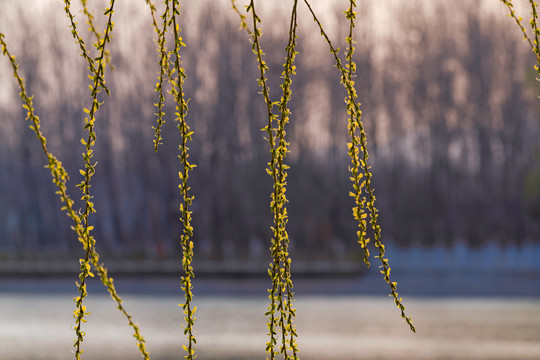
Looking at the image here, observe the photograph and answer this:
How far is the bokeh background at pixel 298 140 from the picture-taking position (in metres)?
29.0

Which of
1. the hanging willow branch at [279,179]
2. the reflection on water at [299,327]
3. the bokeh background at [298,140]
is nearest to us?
the hanging willow branch at [279,179]

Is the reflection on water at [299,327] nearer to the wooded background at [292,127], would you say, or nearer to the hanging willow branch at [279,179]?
the wooded background at [292,127]

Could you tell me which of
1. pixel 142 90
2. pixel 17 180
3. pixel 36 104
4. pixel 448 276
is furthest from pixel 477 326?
pixel 17 180

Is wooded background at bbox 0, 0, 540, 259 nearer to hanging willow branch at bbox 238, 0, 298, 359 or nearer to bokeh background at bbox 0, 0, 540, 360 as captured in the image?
bokeh background at bbox 0, 0, 540, 360

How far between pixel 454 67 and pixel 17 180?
16.5m

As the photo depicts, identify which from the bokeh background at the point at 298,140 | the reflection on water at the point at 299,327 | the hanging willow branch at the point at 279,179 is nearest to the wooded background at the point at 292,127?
the bokeh background at the point at 298,140

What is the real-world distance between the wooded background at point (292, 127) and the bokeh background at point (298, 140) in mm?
69

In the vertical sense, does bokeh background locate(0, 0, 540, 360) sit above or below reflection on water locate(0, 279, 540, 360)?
above

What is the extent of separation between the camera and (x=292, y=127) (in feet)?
97.3

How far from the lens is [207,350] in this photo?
13.4 metres

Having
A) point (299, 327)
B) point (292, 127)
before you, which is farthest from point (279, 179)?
point (292, 127)

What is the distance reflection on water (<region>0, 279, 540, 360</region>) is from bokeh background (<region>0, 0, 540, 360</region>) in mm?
4352

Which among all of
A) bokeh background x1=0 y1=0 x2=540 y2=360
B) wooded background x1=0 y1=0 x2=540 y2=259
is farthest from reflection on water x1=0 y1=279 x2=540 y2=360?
wooded background x1=0 y1=0 x2=540 y2=259

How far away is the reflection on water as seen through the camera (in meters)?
13.1
